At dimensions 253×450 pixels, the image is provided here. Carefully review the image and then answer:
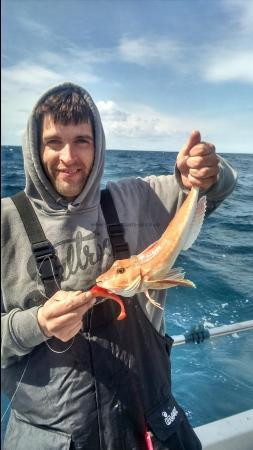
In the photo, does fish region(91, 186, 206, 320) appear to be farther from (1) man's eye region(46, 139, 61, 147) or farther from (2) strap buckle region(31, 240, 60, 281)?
(1) man's eye region(46, 139, 61, 147)

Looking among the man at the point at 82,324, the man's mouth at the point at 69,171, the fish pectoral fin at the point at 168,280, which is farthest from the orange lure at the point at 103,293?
the man's mouth at the point at 69,171

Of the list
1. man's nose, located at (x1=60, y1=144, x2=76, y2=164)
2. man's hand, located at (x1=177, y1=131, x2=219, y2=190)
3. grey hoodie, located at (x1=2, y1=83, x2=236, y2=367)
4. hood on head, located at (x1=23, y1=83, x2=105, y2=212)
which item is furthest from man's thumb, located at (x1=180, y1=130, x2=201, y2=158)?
man's nose, located at (x1=60, y1=144, x2=76, y2=164)

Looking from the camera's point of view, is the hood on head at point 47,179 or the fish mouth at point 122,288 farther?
the hood on head at point 47,179

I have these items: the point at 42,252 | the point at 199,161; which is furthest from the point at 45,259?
the point at 199,161

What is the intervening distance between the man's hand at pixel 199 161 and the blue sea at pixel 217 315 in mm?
1118

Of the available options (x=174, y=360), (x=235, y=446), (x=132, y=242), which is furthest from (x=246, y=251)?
(x=132, y=242)

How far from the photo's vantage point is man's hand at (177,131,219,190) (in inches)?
97.7

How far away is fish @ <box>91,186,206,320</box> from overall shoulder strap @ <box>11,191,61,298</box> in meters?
0.38

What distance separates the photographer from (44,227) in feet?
8.98

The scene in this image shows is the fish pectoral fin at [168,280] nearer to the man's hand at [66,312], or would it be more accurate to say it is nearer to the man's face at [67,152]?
the man's hand at [66,312]

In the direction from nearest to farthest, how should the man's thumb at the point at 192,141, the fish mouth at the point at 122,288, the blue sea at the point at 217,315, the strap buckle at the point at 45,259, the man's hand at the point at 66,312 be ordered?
1. the man's hand at the point at 66,312
2. the fish mouth at the point at 122,288
3. the man's thumb at the point at 192,141
4. the strap buckle at the point at 45,259
5. the blue sea at the point at 217,315

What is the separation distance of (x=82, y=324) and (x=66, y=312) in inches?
16.9

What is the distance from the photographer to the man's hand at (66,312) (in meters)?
2.13

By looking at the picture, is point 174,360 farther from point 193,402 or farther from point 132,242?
point 132,242
